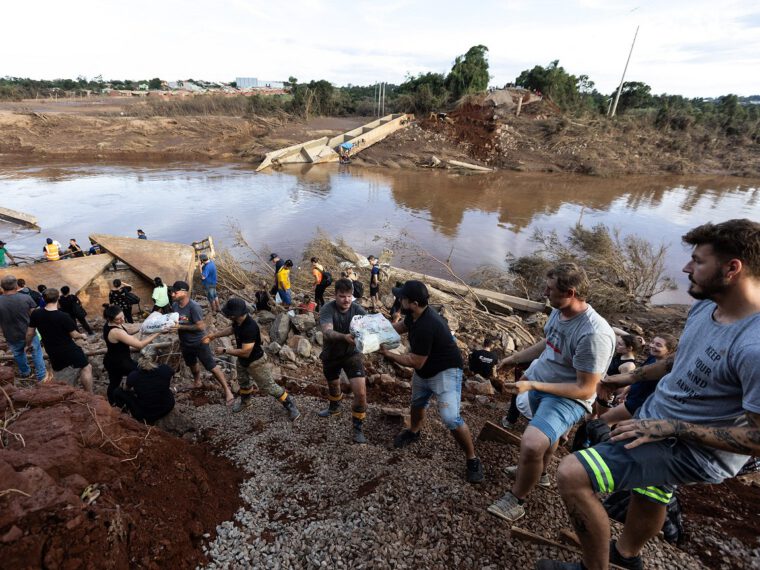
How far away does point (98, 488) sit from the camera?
2.53 meters

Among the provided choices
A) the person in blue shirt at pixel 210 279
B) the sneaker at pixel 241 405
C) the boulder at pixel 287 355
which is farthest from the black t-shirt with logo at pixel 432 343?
the person in blue shirt at pixel 210 279

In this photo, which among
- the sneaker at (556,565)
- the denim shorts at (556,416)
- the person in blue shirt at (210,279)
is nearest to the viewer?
the sneaker at (556,565)

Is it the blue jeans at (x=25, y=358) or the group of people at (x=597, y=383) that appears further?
the blue jeans at (x=25, y=358)

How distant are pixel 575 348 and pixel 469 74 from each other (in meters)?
43.0

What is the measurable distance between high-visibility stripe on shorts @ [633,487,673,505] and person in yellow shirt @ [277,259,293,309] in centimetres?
686

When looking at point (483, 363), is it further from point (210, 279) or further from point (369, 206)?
point (369, 206)

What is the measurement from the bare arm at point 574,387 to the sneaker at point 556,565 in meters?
1.02

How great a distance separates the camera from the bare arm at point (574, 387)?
2600 millimetres

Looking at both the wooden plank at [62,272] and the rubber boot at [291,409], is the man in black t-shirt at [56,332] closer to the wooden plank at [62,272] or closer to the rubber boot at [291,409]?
the rubber boot at [291,409]

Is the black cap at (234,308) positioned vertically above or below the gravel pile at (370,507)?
above

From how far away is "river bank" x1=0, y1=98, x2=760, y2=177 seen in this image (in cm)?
2998

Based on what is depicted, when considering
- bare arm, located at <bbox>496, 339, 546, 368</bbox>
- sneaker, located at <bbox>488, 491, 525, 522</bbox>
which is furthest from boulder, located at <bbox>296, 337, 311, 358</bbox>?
sneaker, located at <bbox>488, 491, 525, 522</bbox>

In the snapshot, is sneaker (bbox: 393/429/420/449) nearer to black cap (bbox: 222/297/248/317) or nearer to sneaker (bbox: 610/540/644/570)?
sneaker (bbox: 610/540/644/570)

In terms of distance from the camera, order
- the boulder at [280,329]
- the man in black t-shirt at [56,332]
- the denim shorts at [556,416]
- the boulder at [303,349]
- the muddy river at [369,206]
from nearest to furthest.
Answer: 1. the denim shorts at [556,416]
2. the man in black t-shirt at [56,332]
3. the boulder at [303,349]
4. the boulder at [280,329]
5. the muddy river at [369,206]
